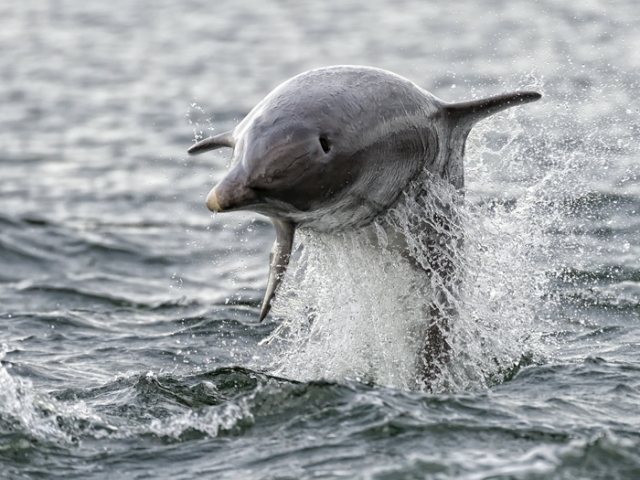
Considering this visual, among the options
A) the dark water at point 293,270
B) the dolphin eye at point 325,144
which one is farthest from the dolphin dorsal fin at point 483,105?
the dolphin eye at point 325,144

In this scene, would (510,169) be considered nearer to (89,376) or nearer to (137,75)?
(89,376)

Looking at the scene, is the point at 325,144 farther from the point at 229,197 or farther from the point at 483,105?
the point at 483,105

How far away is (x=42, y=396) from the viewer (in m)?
A: 7.61

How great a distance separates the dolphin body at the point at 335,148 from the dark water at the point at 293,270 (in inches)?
29.5

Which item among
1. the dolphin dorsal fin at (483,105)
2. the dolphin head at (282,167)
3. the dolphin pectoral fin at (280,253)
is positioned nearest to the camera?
the dolphin head at (282,167)

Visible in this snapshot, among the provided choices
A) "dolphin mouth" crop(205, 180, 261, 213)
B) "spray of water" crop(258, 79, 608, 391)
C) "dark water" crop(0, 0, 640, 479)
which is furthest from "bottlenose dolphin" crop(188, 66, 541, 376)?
"dark water" crop(0, 0, 640, 479)

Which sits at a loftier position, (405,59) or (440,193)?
(405,59)

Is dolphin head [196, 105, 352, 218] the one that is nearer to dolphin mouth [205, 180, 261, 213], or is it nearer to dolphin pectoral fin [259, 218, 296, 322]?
dolphin mouth [205, 180, 261, 213]

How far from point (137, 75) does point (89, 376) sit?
1310cm

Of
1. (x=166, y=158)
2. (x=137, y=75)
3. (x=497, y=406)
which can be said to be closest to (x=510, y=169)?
(x=166, y=158)

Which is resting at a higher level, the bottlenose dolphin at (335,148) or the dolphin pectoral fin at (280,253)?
the bottlenose dolphin at (335,148)

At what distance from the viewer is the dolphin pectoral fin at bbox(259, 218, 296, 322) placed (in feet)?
22.8

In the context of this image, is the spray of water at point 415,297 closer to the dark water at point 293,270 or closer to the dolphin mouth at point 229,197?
the dark water at point 293,270

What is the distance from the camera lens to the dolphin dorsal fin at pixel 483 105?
26.0 feet
